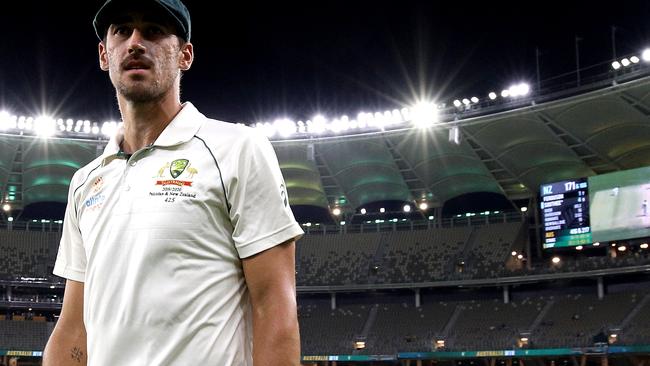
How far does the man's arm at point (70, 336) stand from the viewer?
8.09 ft

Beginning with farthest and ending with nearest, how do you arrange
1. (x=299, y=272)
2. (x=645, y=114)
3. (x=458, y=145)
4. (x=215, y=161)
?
(x=299, y=272)
(x=458, y=145)
(x=645, y=114)
(x=215, y=161)

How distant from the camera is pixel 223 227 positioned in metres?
2.09

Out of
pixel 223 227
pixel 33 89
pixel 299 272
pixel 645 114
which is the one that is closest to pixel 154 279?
pixel 223 227

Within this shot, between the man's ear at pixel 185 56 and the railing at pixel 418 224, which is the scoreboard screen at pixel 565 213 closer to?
the railing at pixel 418 224

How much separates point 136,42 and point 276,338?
95 centimetres

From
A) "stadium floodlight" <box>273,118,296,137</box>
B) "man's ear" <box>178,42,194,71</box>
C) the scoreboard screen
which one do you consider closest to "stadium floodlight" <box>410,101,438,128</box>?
"stadium floodlight" <box>273,118,296,137</box>

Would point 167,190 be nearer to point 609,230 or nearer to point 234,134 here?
point 234,134

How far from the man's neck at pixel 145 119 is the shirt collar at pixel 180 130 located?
0.14 ft

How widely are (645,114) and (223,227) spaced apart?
36.3m

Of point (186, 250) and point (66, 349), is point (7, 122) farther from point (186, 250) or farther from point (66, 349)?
point (186, 250)

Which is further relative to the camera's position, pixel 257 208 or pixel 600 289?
pixel 600 289

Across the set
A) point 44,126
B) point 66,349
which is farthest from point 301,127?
point 66,349

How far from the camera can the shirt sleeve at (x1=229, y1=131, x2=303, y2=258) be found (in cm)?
204

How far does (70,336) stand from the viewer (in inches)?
98.0
